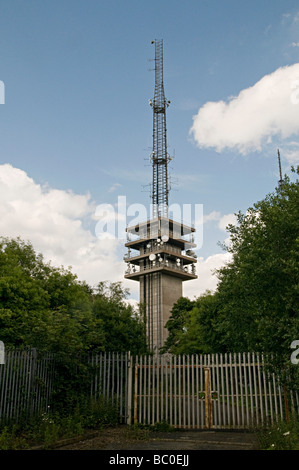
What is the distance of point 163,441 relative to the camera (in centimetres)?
1210

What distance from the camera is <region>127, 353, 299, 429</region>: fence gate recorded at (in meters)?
13.5

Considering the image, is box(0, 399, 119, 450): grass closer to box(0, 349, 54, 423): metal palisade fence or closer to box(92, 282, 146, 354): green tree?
box(0, 349, 54, 423): metal palisade fence

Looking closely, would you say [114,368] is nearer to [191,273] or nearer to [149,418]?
[149,418]

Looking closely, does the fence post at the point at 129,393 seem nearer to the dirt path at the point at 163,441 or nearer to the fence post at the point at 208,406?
Answer: the dirt path at the point at 163,441

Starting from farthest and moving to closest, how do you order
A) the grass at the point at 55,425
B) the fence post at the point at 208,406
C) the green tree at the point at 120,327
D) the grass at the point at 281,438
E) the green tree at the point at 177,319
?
1. the green tree at the point at 177,319
2. the green tree at the point at 120,327
3. the fence post at the point at 208,406
4. the grass at the point at 55,425
5. the grass at the point at 281,438

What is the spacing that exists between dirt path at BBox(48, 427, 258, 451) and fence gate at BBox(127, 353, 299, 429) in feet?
2.10

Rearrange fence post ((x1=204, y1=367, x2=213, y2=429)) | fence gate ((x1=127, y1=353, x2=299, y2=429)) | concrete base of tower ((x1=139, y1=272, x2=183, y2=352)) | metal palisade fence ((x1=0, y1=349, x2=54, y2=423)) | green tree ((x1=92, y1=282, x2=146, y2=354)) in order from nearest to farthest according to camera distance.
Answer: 1. metal palisade fence ((x1=0, y1=349, x2=54, y2=423))
2. fence gate ((x1=127, y1=353, x2=299, y2=429))
3. fence post ((x1=204, y1=367, x2=213, y2=429))
4. green tree ((x1=92, y1=282, x2=146, y2=354))
5. concrete base of tower ((x1=139, y1=272, x2=183, y2=352))

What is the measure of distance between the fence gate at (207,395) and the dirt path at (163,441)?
639 millimetres

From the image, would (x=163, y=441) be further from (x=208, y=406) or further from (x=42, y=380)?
(x=42, y=380)

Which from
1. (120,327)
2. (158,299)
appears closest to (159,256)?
(158,299)

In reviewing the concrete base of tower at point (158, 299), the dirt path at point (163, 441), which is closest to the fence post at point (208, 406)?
the dirt path at point (163, 441)

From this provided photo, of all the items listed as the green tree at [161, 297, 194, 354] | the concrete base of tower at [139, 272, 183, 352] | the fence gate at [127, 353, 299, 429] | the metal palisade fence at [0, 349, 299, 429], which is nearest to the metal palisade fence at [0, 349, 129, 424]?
the metal palisade fence at [0, 349, 299, 429]

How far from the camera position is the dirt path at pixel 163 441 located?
1092cm

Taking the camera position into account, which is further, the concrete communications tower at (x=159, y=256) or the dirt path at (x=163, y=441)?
the concrete communications tower at (x=159, y=256)
